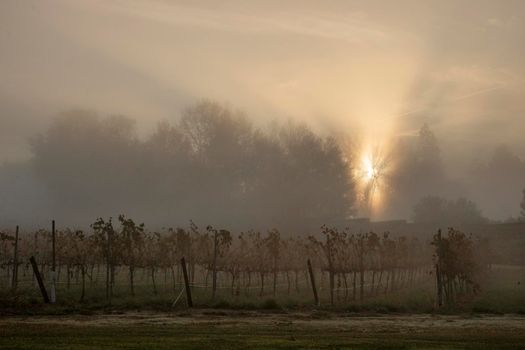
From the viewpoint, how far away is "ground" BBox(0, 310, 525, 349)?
16.5 metres

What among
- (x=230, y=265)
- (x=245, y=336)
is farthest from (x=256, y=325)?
(x=230, y=265)

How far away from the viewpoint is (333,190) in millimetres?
106625

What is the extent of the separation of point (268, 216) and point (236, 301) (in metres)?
73.9

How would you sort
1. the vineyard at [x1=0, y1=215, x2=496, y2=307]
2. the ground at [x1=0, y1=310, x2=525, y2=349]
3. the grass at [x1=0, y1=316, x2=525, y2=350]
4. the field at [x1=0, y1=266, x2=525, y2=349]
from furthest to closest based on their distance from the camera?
the vineyard at [x1=0, y1=215, x2=496, y2=307]
the field at [x1=0, y1=266, x2=525, y2=349]
the ground at [x1=0, y1=310, x2=525, y2=349]
the grass at [x1=0, y1=316, x2=525, y2=350]

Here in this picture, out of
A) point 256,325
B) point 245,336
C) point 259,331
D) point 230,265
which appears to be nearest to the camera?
point 245,336

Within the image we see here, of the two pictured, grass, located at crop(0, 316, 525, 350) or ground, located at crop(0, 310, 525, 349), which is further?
ground, located at crop(0, 310, 525, 349)

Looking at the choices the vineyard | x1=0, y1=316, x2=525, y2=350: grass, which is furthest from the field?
the vineyard

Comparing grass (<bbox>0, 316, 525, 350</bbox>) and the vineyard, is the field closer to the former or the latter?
grass (<bbox>0, 316, 525, 350</bbox>)

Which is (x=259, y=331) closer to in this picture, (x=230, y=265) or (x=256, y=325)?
(x=256, y=325)

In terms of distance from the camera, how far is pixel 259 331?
66.0 feet

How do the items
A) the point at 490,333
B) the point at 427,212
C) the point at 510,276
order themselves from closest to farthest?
1. the point at 490,333
2. the point at 510,276
3. the point at 427,212

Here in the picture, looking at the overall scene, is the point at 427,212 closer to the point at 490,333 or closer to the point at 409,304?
the point at 409,304

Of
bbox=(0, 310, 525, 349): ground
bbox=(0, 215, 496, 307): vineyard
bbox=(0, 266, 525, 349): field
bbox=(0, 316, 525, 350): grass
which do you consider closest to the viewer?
bbox=(0, 316, 525, 350): grass

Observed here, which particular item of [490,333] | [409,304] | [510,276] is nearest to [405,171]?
[510,276]
